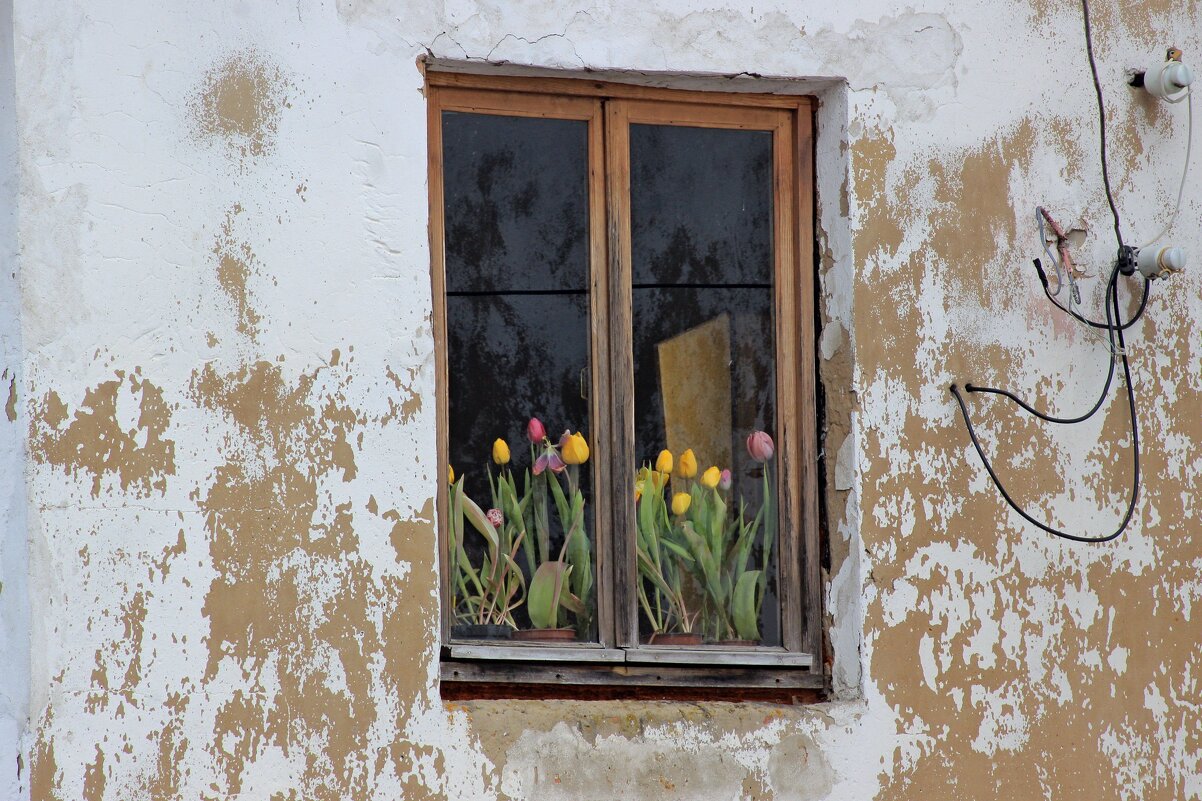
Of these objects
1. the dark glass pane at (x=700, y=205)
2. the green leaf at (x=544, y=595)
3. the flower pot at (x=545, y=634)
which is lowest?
the flower pot at (x=545, y=634)

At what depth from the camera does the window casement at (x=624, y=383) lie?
12.6 feet

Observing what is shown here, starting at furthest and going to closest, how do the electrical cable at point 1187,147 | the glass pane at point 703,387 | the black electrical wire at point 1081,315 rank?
the electrical cable at point 1187,147 < the black electrical wire at point 1081,315 < the glass pane at point 703,387

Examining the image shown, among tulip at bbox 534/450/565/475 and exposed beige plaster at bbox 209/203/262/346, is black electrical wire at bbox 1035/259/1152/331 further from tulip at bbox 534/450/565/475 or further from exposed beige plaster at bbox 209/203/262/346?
exposed beige plaster at bbox 209/203/262/346

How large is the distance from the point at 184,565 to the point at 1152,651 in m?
2.50

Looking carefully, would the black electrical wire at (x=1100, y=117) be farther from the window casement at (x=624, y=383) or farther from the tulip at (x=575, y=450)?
the tulip at (x=575, y=450)

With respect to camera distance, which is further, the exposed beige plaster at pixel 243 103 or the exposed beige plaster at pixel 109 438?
the exposed beige plaster at pixel 243 103

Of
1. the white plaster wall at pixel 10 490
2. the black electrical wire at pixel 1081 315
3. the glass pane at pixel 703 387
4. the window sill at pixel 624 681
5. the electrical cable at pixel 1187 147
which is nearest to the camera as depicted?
the white plaster wall at pixel 10 490

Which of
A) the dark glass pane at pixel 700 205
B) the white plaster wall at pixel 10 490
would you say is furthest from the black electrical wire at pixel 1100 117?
the white plaster wall at pixel 10 490

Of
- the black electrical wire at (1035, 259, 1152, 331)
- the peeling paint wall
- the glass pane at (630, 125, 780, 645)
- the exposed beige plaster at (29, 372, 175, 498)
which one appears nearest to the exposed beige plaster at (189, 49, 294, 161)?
the peeling paint wall

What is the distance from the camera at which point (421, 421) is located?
3670mm

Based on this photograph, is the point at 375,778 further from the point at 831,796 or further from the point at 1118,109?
the point at 1118,109

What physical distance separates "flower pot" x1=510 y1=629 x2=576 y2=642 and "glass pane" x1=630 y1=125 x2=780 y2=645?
205mm

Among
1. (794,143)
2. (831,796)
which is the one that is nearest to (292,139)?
(794,143)

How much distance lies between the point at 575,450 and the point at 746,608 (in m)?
0.60
